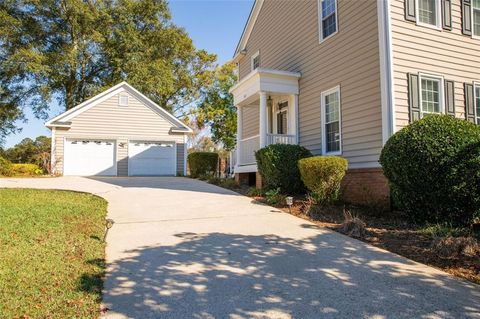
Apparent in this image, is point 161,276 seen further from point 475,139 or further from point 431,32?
point 431,32

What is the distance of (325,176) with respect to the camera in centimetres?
843

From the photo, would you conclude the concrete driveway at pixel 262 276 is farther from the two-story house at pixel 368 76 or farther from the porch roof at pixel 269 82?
the porch roof at pixel 269 82

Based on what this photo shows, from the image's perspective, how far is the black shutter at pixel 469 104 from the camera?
31.8 ft

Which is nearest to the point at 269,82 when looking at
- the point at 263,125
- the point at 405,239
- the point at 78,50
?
the point at 263,125

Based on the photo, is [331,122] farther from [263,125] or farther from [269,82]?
[269,82]

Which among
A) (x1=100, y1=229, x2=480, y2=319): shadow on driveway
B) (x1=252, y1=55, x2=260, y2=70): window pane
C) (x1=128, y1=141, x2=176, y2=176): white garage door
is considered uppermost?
(x1=252, y1=55, x2=260, y2=70): window pane

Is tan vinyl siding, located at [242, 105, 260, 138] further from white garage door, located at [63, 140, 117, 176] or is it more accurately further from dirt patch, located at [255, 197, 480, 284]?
white garage door, located at [63, 140, 117, 176]

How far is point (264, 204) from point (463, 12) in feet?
25.1

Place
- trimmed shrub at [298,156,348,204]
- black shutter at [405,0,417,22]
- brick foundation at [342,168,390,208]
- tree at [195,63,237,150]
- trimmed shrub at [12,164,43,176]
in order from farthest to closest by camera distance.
Answer: tree at [195,63,237,150]
trimmed shrub at [12,164,43,176]
black shutter at [405,0,417,22]
brick foundation at [342,168,390,208]
trimmed shrub at [298,156,348,204]

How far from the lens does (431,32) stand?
30.7 ft

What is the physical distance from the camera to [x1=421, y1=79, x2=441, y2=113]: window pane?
9.14m

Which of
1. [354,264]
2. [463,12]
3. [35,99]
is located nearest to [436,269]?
[354,264]

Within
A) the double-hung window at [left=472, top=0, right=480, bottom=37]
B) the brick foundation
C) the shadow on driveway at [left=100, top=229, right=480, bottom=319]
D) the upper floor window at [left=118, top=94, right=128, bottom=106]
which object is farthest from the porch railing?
the upper floor window at [left=118, top=94, right=128, bottom=106]

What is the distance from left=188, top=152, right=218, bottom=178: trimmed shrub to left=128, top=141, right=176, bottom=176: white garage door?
4.99 ft
